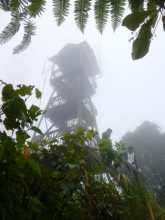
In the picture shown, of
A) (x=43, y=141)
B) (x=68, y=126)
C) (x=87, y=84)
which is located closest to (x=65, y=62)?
(x=87, y=84)

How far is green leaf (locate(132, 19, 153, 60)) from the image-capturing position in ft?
4.68

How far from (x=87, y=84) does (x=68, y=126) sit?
Result: 6662 mm

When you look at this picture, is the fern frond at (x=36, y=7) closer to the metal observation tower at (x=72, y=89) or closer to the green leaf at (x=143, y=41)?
the green leaf at (x=143, y=41)

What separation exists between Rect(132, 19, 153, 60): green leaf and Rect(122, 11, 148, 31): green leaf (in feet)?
0.10

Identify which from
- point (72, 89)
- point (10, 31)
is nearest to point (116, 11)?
point (10, 31)

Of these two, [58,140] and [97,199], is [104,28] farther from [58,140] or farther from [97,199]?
[58,140]

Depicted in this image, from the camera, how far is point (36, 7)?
4.75 feet

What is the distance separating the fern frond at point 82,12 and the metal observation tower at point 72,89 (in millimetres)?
20388

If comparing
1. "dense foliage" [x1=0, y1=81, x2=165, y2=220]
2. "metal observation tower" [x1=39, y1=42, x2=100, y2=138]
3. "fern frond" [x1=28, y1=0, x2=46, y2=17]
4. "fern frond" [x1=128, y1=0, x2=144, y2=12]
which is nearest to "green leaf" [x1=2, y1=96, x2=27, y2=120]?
"dense foliage" [x1=0, y1=81, x2=165, y2=220]

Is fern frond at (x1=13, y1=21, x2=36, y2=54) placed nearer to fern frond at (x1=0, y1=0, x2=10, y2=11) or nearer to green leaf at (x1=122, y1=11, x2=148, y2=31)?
fern frond at (x1=0, y1=0, x2=10, y2=11)

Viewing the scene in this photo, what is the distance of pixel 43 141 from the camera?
2.95 m

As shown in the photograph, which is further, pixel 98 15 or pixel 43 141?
pixel 43 141

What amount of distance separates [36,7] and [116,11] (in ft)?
1.42

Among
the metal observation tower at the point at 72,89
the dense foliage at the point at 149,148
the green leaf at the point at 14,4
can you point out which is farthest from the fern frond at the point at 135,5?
the dense foliage at the point at 149,148
